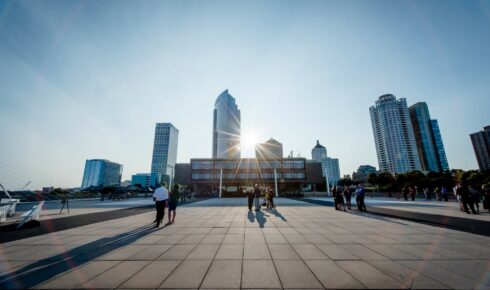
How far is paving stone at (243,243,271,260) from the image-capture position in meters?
4.60

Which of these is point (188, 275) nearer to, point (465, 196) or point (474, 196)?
point (465, 196)

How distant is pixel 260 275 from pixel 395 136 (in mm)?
173005

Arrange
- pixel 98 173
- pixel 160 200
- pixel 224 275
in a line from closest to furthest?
1. pixel 224 275
2. pixel 160 200
3. pixel 98 173

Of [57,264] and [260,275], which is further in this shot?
[57,264]

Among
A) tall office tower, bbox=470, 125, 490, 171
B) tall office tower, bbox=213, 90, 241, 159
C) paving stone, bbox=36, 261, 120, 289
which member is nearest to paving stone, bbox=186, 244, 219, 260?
paving stone, bbox=36, 261, 120, 289

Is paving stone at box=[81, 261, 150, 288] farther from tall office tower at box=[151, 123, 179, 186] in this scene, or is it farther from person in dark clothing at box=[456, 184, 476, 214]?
tall office tower at box=[151, 123, 179, 186]

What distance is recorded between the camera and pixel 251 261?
4.29 meters

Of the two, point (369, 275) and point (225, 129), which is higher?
point (225, 129)

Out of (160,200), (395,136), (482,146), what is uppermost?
(395,136)

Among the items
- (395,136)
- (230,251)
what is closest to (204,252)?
(230,251)

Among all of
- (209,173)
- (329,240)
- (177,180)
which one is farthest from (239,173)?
(329,240)

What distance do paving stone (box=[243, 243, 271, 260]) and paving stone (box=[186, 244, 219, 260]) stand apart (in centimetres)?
84

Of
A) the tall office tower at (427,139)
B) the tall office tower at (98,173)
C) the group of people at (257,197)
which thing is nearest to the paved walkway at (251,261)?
the group of people at (257,197)

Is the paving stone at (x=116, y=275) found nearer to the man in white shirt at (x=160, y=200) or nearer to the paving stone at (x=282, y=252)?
the paving stone at (x=282, y=252)
